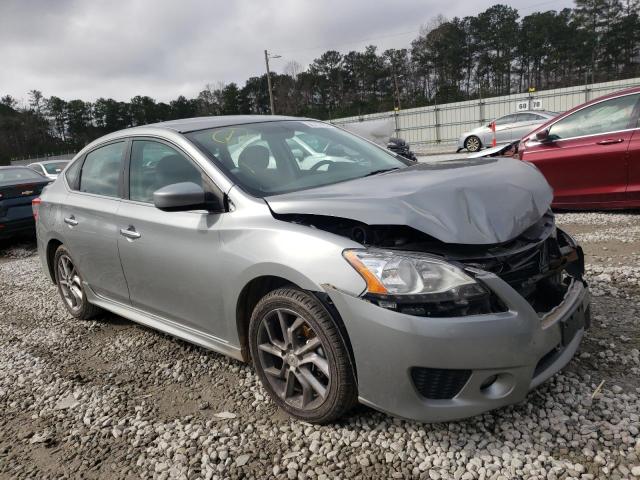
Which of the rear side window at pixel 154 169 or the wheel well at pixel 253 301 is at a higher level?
the rear side window at pixel 154 169

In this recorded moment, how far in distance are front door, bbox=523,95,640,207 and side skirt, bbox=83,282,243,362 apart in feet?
17.0

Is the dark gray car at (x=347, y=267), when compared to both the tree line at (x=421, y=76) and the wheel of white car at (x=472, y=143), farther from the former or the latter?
the tree line at (x=421, y=76)

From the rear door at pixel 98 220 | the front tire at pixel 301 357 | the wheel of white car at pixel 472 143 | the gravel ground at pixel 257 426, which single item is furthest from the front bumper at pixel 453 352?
the wheel of white car at pixel 472 143

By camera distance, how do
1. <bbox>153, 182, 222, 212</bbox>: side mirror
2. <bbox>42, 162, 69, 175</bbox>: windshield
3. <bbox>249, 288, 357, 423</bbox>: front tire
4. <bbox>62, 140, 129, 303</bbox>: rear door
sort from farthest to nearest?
<bbox>42, 162, 69, 175</bbox>: windshield < <bbox>62, 140, 129, 303</bbox>: rear door < <bbox>153, 182, 222, 212</bbox>: side mirror < <bbox>249, 288, 357, 423</bbox>: front tire

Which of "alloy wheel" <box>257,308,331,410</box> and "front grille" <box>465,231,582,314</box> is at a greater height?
"front grille" <box>465,231,582,314</box>

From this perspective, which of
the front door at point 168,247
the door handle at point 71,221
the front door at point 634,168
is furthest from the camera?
the front door at point 634,168

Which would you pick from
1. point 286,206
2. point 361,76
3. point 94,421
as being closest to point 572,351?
point 286,206

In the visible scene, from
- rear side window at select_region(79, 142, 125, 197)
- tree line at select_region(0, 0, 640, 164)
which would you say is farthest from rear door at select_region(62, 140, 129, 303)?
tree line at select_region(0, 0, 640, 164)

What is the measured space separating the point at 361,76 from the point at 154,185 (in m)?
75.5

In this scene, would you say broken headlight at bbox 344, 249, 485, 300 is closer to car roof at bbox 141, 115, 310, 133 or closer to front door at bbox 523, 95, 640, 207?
car roof at bbox 141, 115, 310, 133

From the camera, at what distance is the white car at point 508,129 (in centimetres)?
1875

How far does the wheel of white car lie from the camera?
2041cm

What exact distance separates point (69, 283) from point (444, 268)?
3.69 meters

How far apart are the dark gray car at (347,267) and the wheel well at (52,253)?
1235 millimetres
